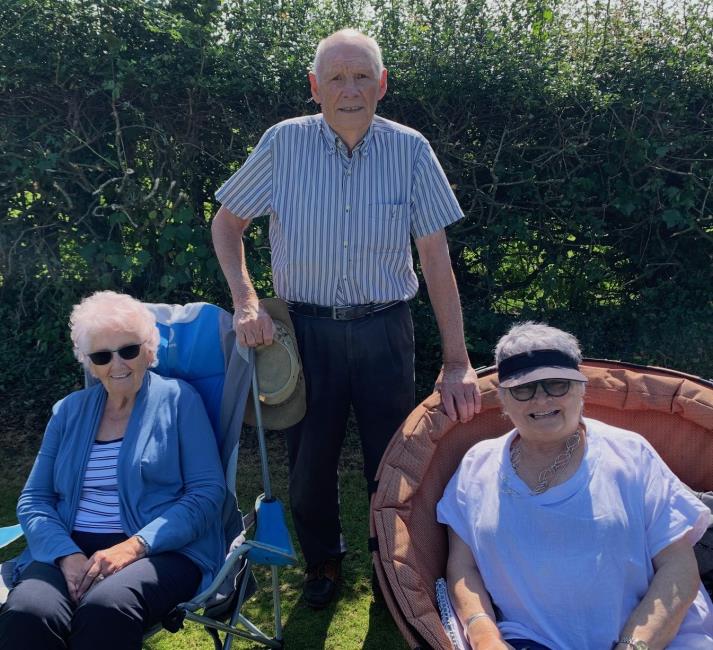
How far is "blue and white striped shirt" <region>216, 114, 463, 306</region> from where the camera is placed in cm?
254

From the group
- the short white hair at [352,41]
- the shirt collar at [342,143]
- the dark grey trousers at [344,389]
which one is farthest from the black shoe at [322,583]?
the short white hair at [352,41]

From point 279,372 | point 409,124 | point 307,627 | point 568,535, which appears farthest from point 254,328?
point 409,124

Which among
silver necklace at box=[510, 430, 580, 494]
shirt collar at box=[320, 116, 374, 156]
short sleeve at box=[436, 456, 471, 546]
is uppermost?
shirt collar at box=[320, 116, 374, 156]

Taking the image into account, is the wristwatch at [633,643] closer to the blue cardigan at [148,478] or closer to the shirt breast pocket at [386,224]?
the blue cardigan at [148,478]

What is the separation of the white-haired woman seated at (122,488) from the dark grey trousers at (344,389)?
0.45 m

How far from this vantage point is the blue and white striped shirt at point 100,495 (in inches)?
94.5

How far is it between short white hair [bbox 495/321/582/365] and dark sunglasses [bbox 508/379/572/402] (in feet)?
0.29

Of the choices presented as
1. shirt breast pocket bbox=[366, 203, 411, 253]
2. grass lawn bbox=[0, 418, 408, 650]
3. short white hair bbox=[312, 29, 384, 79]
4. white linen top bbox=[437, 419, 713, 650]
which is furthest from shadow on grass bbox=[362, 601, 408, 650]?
short white hair bbox=[312, 29, 384, 79]

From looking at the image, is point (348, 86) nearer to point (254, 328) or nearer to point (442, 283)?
point (442, 283)

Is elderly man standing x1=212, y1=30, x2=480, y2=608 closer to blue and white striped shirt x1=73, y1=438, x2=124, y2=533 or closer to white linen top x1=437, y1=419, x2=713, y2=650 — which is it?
white linen top x1=437, y1=419, x2=713, y2=650

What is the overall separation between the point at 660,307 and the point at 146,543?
12.5 ft

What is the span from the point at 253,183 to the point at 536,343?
1.25 m

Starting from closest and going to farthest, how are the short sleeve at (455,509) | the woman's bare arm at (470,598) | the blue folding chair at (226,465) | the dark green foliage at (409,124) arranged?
1. the woman's bare arm at (470,598)
2. the short sleeve at (455,509)
3. the blue folding chair at (226,465)
4. the dark green foliage at (409,124)

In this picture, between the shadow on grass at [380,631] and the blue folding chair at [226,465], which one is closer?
the blue folding chair at [226,465]
